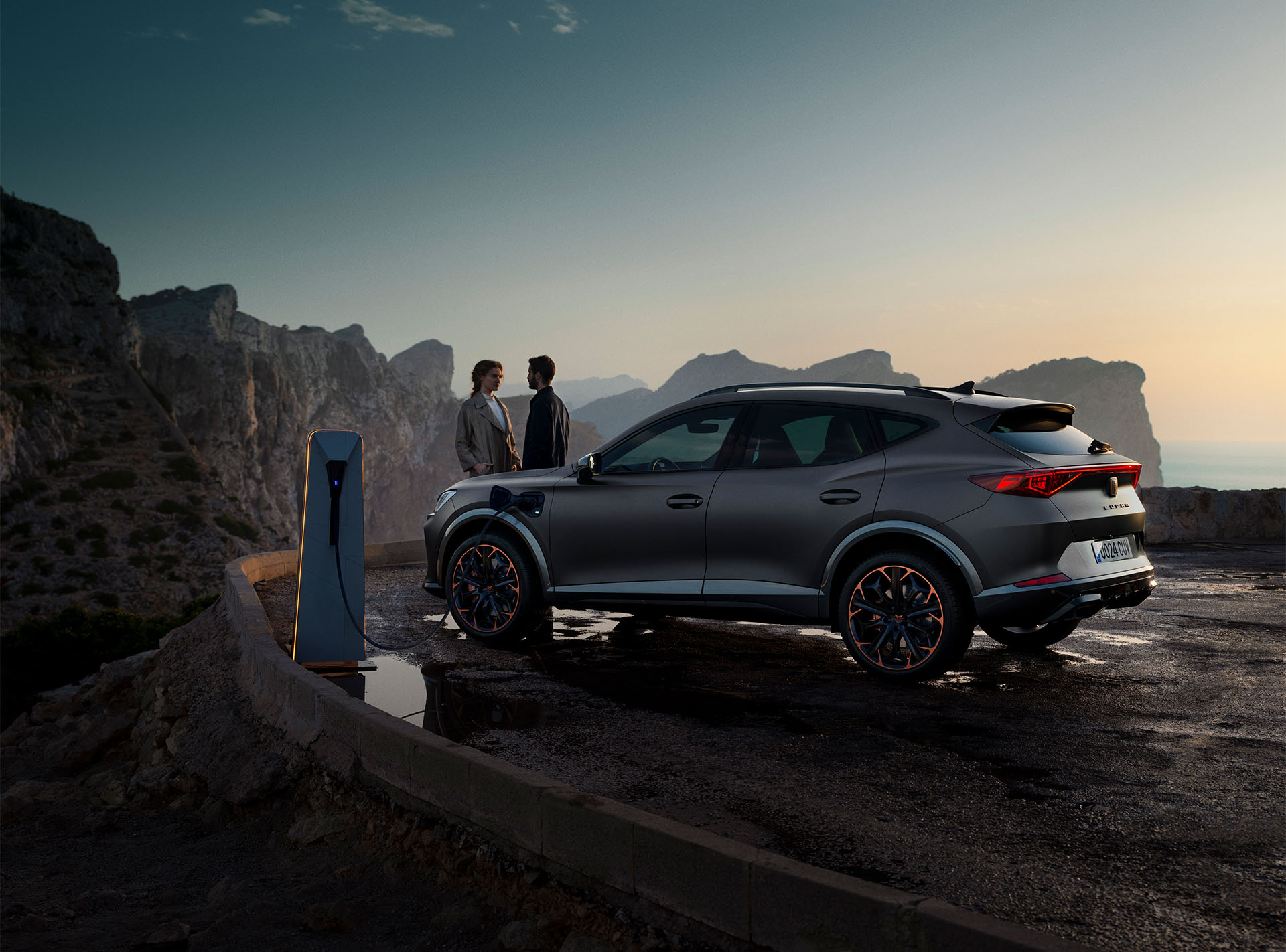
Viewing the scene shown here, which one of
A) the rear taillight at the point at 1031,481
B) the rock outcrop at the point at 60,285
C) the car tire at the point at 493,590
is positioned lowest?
the car tire at the point at 493,590

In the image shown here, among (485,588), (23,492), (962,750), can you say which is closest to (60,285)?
(23,492)

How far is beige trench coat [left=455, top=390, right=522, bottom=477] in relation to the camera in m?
9.54

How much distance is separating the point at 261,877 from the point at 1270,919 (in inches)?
157

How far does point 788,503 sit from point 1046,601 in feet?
5.06

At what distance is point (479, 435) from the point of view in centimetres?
959

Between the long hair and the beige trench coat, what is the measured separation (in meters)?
0.06

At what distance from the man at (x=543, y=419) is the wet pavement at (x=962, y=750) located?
1840 millimetres

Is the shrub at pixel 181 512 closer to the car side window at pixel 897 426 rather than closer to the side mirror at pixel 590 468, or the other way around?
the side mirror at pixel 590 468

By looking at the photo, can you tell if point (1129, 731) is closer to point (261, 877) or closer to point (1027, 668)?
point (1027, 668)

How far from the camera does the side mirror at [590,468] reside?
22.2 feet

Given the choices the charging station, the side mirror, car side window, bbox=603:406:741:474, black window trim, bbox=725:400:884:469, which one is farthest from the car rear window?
the charging station

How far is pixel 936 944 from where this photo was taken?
8.29 feet

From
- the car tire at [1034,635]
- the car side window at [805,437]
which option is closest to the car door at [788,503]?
the car side window at [805,437]

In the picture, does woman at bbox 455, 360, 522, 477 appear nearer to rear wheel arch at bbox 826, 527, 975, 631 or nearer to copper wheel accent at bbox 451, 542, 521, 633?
copper wheel accent at bbox 451, 542, 521, 633
